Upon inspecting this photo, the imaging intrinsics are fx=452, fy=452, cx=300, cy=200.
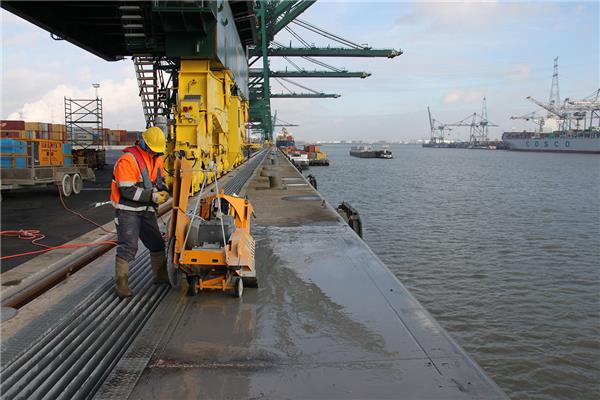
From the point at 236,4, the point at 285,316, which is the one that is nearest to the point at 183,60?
the point at 236,4

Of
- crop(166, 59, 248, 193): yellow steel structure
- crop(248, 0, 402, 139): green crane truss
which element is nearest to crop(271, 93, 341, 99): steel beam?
crop(248, 0, 402, 139): green crane truss

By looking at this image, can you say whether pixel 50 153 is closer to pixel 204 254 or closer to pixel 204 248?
pixel 204 248

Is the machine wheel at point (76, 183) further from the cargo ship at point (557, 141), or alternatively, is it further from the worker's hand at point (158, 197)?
the cargo ship at point (557, 141)

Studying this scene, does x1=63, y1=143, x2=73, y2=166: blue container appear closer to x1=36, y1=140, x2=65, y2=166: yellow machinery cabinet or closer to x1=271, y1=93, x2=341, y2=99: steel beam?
x1=36, y1=140, x2=65, y2=166: yellow machinery cabinet

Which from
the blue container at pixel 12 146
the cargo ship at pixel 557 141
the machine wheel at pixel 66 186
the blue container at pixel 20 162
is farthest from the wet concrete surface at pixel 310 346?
the cargo ship at pixel 557 141

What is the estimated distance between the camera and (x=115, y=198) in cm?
424

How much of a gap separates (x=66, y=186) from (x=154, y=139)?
33.0ft

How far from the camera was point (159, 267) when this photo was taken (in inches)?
188

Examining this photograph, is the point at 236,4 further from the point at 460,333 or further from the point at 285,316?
the point at 285,316

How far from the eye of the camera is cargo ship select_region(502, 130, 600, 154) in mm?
101000

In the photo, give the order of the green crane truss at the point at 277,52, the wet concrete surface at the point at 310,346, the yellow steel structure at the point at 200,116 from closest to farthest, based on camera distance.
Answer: the wet concrete surface at the point at 310,346 → the yellow steel structure at the point at 200,116 → the green crane truss at the point at 277,52

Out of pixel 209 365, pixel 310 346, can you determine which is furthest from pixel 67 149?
pixel 310 346

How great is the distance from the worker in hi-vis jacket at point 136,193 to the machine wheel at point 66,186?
9.41 m

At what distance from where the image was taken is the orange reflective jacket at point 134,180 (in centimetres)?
414
